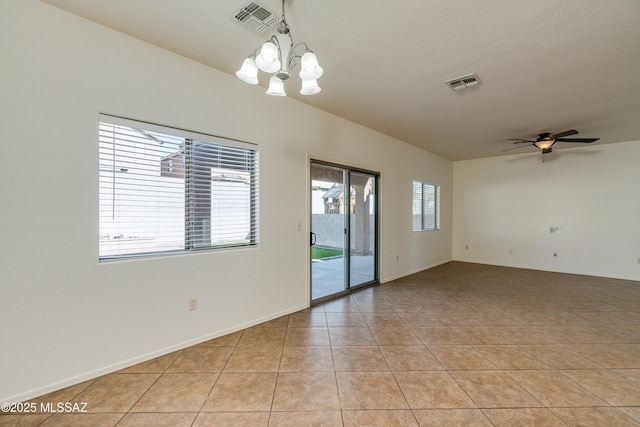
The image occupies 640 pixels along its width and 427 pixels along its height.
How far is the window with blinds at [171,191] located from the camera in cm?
223

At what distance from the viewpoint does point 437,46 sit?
90.9 inches

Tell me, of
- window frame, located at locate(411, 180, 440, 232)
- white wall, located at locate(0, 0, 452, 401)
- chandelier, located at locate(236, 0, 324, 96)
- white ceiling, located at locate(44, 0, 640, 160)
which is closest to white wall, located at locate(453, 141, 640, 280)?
window frame, located at locate(411, 180, 440, 232)

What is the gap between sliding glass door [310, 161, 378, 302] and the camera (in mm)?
3986

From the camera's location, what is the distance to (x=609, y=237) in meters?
5.45

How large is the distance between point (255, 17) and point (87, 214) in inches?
78.4

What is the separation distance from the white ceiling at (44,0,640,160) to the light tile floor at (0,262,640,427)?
276 centimetres

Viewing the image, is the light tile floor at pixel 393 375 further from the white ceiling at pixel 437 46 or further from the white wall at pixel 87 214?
the white ceiling at pixel 437 46

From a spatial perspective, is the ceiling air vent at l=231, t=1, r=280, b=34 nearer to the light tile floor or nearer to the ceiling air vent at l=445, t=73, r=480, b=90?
the ceiling air vent at l=445, t=73, r=480, b=90

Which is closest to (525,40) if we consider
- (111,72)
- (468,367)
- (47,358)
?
(468,367)

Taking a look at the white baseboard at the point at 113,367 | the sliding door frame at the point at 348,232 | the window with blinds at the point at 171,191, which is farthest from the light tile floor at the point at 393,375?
the window with blinds at the point at 171,191

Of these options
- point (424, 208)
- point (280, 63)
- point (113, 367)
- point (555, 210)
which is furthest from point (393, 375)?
point (555, 210)

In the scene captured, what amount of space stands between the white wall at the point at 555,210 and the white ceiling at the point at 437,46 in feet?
7.30

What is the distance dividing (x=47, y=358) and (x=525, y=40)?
14.6ft

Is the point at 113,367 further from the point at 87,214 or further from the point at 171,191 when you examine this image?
the point at 171,191
